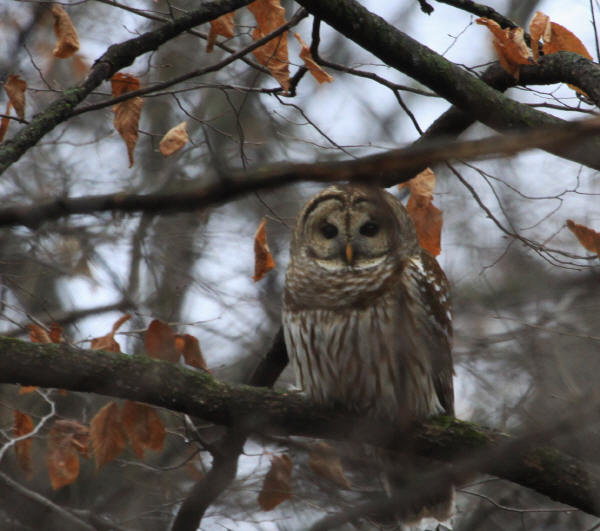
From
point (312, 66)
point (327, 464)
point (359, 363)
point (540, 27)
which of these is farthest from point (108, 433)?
point (540, 27)

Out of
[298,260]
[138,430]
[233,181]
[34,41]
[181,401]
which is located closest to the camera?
[233,181]

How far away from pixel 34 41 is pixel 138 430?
11.7ft

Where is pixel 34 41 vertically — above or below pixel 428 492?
above

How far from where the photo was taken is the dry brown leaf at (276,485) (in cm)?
338

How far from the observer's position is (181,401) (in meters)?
3.31

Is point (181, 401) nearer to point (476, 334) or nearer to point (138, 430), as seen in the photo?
point (138, 430)

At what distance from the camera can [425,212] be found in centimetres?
424

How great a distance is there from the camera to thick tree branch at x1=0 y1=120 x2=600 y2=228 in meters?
1.02

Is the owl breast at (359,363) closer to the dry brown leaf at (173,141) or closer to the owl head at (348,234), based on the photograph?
the owl head at (348,234)

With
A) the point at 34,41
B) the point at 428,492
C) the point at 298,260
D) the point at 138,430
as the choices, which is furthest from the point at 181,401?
the point at 34,41

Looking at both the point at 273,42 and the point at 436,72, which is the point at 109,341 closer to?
the point at 273,42

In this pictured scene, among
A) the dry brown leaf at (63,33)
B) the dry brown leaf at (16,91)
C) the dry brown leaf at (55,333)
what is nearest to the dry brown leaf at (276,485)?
the dry brown leaf at (55,333)

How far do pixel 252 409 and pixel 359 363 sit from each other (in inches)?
35.6

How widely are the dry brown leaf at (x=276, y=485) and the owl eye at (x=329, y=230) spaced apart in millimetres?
1451
